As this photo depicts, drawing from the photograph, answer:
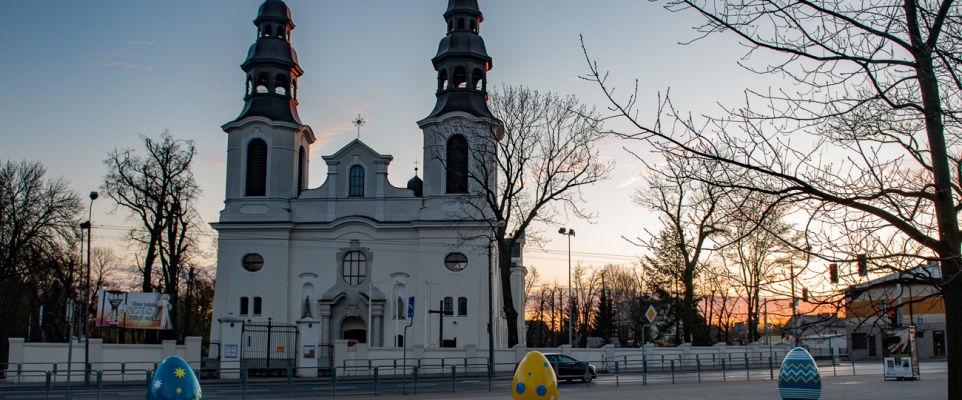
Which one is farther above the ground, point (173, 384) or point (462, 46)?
point (462, 46)

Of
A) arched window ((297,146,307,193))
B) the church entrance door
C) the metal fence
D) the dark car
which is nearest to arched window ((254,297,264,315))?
the church entrance door

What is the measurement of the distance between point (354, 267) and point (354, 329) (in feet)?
12.1

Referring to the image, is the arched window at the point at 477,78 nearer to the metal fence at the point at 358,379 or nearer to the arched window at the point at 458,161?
the arched window at the point at 458,161

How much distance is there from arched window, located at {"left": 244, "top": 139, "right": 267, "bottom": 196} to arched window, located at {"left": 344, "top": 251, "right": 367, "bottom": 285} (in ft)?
22.4

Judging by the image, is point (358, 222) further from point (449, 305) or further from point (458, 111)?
point (458, 111)

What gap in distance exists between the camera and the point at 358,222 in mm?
51875

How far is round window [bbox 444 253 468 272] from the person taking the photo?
2009 inches

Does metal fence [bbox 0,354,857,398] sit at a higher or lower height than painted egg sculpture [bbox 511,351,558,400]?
lower

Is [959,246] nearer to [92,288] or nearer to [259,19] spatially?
[259,19]

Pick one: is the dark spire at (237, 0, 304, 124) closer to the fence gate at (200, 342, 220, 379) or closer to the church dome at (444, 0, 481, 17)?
the church dome at (444, 0, 481, 17)

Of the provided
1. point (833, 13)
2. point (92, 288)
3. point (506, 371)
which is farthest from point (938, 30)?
point (92, 288)

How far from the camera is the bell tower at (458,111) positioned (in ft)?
167

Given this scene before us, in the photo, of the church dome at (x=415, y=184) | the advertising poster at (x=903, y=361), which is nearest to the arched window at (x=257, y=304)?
the church dome at (x=415, y=184)

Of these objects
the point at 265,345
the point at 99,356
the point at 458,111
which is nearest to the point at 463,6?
the point at 458,111
